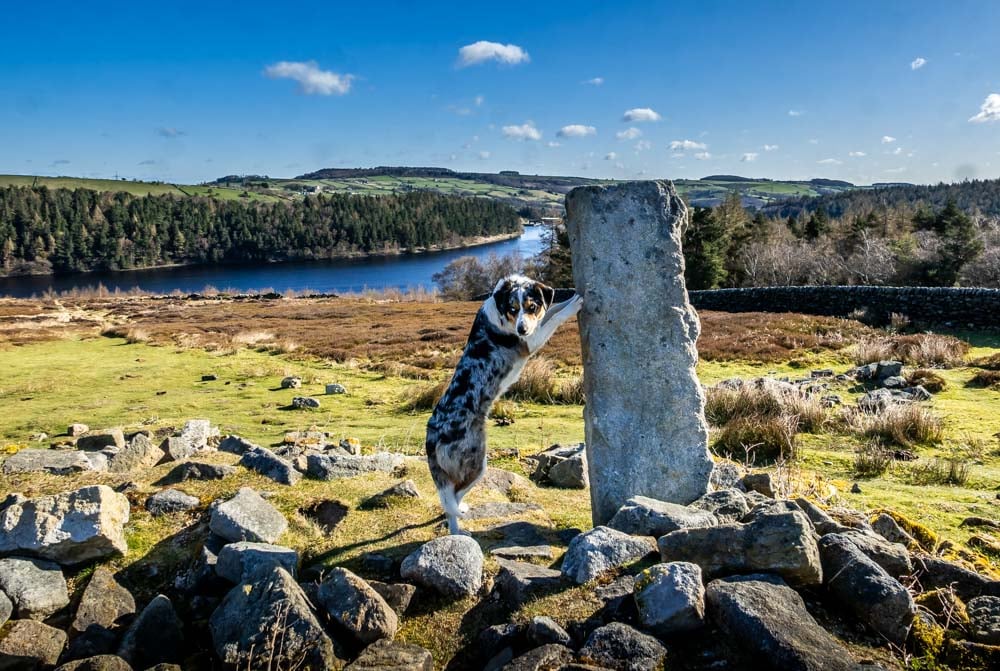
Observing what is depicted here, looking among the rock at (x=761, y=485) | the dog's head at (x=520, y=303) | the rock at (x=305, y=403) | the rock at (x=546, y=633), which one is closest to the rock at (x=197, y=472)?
the dog's head at (x=520, y=303)

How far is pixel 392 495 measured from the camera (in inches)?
240

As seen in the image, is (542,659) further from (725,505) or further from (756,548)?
(725,505)

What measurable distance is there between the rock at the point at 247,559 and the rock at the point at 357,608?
22.5 inches

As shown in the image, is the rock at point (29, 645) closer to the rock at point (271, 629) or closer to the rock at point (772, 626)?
the rock at point (271, 629)

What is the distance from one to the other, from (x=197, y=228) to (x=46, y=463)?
13552 cm

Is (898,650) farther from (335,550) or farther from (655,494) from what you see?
(335,550)

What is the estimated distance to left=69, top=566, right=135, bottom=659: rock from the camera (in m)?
3.77

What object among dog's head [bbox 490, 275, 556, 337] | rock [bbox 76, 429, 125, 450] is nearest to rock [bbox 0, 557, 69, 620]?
dog's head [bbox 490, 275, 556, 337]

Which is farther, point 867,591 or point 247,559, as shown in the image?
point 247,559

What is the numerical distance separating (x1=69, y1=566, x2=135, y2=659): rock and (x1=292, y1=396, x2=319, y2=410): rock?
1019 cm

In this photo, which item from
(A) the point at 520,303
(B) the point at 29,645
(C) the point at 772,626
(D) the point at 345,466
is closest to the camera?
(C) the point at 772,626

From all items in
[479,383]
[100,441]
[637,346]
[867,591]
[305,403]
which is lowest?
[305,403]

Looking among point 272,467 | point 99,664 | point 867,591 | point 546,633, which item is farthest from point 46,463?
point 867,591

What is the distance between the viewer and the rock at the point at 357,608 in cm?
367
